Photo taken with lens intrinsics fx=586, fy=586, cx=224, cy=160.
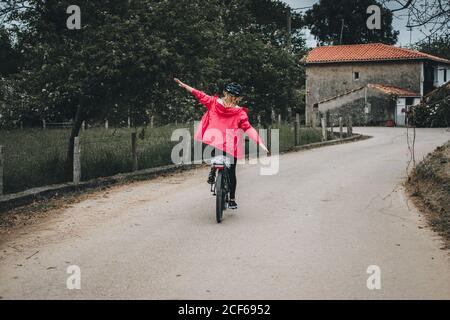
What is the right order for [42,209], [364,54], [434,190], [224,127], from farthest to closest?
[364,54] < [434,190] < [42,209] < [224,127]

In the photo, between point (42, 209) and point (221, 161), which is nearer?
point (221, 161)

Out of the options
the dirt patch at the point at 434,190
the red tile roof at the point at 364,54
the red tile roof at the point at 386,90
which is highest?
the red tile roof at the point at 364,54

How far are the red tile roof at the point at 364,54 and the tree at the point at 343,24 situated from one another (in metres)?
5.53

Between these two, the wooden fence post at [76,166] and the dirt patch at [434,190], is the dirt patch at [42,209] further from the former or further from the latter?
the dirt patch at [434,190]

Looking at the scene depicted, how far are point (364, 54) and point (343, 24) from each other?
35.9ft

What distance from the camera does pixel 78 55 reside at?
39.5ft

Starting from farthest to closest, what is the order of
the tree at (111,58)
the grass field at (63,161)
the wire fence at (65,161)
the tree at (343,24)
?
the tree at (343,24) → the tree at (111,58) → the grass field at (63,161) → the wire fence at (65,161)

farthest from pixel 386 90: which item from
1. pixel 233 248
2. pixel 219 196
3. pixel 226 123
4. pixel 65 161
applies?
pixel 233 248

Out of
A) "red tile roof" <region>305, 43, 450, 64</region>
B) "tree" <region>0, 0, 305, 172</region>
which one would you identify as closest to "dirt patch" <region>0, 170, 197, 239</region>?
"tree" <region>0, 0, 305, 172</region>

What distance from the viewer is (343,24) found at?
2739 inches

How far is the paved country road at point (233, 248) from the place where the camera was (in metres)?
5.20

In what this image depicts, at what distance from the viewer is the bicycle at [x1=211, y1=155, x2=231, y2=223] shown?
27.0ft

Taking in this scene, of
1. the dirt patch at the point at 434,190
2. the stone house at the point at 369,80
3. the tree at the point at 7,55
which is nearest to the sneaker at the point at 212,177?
the dirt patch at the point at 434,190

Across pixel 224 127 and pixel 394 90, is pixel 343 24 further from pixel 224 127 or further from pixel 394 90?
pixel 224 127
